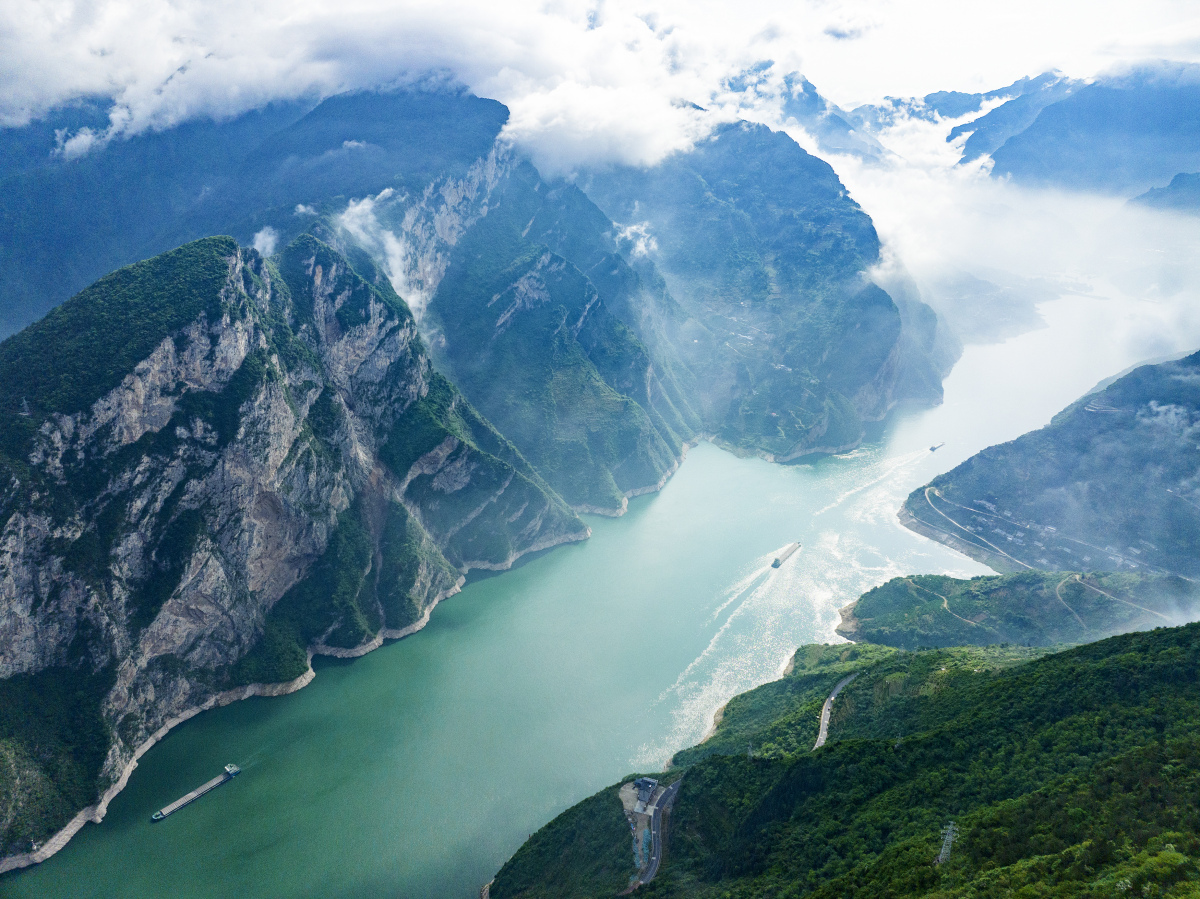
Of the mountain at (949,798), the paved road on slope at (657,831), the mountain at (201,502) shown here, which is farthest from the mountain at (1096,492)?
the paved road on slope at (657,831)

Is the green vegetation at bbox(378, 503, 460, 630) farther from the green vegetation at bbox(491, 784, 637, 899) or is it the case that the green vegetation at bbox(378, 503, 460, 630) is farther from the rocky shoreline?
the green vegetation at bbox(491, 784, 637, 899)

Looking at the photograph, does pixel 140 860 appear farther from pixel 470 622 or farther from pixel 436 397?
pixel 436 397

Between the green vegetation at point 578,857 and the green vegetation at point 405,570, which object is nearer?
the green vegetation at point 578,857

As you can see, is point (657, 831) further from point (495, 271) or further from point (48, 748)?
point (495, 271)

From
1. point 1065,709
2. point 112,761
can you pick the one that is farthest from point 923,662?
point 112,761

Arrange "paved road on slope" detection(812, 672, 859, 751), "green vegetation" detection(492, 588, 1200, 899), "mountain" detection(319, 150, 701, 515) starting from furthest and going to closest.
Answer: "mountain" detection(319, 150, 701, 515)
"paved road on slope" detection(812, 672, 859, 751)
"green vegetation" detection(492, 588, 1200, 899)

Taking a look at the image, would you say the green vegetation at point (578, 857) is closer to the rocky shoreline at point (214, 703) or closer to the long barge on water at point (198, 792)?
the long barge on water at point (198, 792)

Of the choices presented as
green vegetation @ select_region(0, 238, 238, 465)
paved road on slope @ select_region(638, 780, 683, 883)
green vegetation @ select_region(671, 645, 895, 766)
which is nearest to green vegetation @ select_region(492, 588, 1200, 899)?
green vegetation @ select_region(671, 645, 895, 766)
